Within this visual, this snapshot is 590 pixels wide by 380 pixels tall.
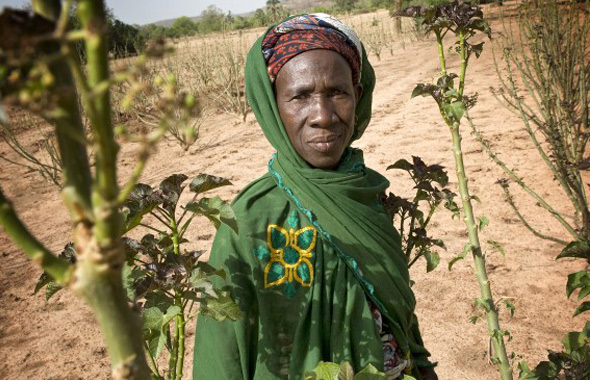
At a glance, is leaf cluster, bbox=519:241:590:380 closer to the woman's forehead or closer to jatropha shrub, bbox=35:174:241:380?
the woman's forehead

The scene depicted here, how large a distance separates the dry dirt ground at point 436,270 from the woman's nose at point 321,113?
2259 mm

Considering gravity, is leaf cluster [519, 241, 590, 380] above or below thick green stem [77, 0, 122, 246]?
below

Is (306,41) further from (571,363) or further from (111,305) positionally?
(571,363)

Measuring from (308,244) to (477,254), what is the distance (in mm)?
697

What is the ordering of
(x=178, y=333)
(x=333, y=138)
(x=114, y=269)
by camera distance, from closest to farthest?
(x=114, y=269) < (x=178, y=333) < (x=333, y=138)

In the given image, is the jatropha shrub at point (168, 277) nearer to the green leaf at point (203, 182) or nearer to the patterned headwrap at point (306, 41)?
the green leaf at point (203, 182)

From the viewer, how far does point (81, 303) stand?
404 centimetres

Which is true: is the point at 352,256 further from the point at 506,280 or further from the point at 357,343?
the point at 506,280

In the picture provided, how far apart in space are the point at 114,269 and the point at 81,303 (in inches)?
164

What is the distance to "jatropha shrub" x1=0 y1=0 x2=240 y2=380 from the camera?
0.31m

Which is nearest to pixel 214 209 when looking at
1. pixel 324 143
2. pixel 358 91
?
pixel 324 143

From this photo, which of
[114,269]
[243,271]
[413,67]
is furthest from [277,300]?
[413,67]

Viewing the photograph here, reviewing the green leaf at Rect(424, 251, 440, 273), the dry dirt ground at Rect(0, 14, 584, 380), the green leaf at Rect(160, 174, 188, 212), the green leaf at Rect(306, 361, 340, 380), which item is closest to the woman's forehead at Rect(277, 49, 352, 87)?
the green leaf at Rect(160, 174, 188, 212)

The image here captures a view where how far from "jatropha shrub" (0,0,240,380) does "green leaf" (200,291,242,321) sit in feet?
2.26
